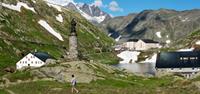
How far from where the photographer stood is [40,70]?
109 metres

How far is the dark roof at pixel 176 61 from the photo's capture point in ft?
532

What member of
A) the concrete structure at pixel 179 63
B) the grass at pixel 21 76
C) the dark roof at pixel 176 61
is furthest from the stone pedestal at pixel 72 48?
Answer: the dark roof at pixel 176 61

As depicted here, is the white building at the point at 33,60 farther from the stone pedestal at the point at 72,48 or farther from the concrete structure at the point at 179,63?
the concrete structure at the point at 179,63

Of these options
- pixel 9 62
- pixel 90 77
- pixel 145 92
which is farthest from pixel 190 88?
pixel 9 62

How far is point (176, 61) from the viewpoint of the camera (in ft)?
541

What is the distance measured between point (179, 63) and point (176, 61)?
6.73 feet

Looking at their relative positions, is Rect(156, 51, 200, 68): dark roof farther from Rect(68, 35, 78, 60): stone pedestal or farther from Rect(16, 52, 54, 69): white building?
Rect(68, 35, 78, 60): stone pedestal

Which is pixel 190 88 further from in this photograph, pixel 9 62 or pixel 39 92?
pixel 9 62

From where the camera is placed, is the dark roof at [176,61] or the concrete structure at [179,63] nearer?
the concrete structure at [179,63]

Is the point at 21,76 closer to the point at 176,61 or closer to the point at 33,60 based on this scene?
the point at 33,60

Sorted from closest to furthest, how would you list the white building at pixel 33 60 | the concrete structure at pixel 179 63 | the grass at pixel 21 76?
1. the grass at pixel 21 76
2. the concrete structure at pixel 179 63
3. the white building at pixel 33 60

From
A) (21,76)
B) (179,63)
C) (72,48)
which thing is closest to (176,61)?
(179,63)

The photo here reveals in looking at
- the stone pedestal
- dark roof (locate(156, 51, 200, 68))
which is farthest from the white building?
dark roof (locate(156, 51, 200, 68))

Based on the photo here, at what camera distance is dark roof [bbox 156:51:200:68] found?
16225 centimetres
